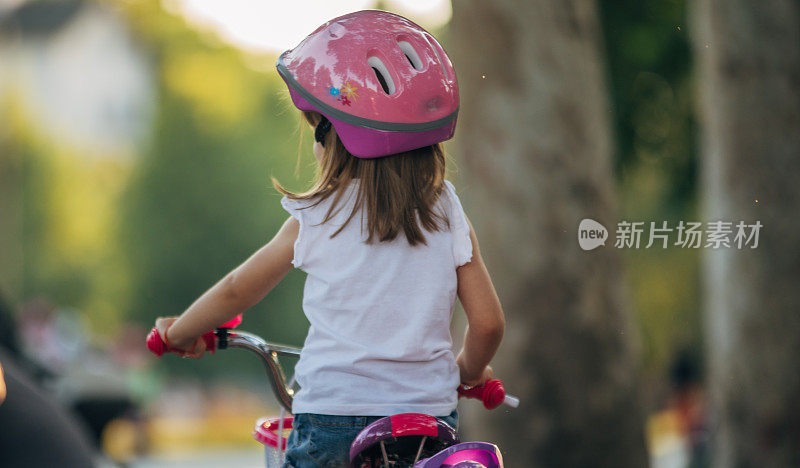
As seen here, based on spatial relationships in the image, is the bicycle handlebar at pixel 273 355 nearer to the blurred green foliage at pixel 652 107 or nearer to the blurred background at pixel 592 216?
the blurred background at pixel 592 216

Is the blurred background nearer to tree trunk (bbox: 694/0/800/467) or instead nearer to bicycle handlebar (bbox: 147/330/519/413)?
tree trunk (bbox: 694/0/800/467)

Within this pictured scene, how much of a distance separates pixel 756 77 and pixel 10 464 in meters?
6.32

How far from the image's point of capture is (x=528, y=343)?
19.1 feet

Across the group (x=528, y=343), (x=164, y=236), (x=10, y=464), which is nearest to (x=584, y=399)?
(x=528, y=343)

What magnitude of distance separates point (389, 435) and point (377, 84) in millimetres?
875

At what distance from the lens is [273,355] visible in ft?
8.96

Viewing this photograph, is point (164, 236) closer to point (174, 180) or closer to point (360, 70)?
point (174, 180)

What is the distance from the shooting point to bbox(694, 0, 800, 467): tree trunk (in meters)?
7.27

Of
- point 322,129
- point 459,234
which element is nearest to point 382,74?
point 322,129

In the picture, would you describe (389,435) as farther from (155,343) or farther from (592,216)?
(592,216)

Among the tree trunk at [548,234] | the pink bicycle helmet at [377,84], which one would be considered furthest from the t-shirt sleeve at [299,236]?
the tree trunk at [548,234]

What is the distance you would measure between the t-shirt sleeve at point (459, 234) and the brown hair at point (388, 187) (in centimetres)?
2

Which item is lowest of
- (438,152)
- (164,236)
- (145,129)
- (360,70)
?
(164,236)

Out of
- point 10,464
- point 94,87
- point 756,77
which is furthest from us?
point 94,87
